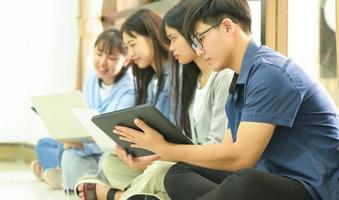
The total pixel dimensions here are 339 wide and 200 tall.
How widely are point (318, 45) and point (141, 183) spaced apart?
87cm

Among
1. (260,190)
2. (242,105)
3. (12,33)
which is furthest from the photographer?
(12,33)

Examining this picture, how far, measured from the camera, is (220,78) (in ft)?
6.27

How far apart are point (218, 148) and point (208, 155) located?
40 millimetres

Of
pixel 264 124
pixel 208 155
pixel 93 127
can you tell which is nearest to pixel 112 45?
pixel 93 127

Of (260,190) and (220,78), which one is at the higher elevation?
(220,78)

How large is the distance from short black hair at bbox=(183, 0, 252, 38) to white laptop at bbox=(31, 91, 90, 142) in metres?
0.90

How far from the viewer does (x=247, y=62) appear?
1458 mm

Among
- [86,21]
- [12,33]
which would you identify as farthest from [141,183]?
[12,33]

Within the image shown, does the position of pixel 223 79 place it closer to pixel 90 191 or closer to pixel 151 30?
pixel 151 30

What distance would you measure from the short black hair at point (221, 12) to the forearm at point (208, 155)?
1.15 ft

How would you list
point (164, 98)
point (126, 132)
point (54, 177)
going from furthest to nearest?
point (54, 177)
point (164, 98)
point (126, 132)

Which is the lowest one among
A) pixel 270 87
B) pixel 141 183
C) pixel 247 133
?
pixel 141 183

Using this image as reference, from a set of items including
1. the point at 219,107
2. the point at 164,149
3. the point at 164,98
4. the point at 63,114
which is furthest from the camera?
the point at 63,114

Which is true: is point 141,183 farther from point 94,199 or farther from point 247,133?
point 247,133
